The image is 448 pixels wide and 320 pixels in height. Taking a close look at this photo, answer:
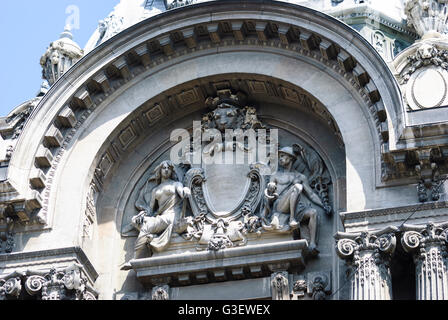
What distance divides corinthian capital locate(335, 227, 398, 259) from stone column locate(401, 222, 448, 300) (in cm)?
24

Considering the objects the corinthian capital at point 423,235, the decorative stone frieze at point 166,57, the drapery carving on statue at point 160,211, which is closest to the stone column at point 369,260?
the corinthian capital at point 423,235

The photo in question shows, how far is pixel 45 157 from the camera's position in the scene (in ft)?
85.6

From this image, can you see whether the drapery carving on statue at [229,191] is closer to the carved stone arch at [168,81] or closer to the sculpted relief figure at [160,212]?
the sculpted relief figure at [160,212]

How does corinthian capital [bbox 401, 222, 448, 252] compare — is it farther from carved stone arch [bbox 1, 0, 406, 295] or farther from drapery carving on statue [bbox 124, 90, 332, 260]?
drapery carving on statue [bbox 124, 90, 332, 260]

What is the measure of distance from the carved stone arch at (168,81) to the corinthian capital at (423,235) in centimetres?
211

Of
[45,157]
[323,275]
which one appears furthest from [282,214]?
[45,157]

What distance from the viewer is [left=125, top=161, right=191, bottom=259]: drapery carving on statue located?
84.7 feet

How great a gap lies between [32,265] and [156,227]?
262 centimetres

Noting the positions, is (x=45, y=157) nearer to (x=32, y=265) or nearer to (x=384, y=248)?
(x=32, y=265)

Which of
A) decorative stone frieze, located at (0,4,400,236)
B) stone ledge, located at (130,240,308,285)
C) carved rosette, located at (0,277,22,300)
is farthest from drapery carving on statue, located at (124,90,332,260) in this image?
carved rosette, located at (0,277,22,300)

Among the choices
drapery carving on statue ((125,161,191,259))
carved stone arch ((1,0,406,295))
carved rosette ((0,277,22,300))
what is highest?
carved stone arch ((1,0,406,295))
